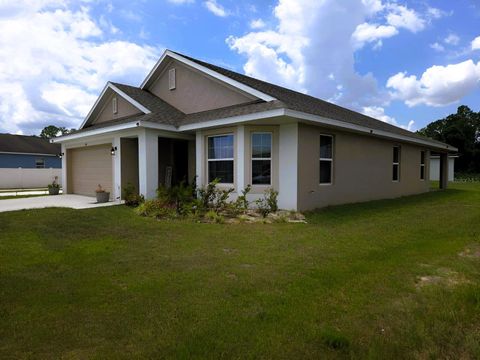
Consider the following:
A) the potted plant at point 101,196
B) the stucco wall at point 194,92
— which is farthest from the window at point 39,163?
the potted plant at point 101,196

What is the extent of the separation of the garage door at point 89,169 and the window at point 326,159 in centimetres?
865

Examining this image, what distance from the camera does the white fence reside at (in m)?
22.9

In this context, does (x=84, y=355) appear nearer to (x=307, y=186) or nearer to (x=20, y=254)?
(x=20, y=254)

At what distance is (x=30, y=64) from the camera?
14.1m

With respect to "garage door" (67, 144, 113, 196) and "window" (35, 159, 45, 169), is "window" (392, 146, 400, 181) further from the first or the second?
"window" (35, 159, 45, 169)

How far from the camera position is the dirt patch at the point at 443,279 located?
159 inches

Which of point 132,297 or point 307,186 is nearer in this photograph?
point 132,297

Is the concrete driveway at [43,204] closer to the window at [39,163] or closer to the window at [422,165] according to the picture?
the window at [422,165]

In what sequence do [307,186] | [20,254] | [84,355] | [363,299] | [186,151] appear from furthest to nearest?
1. [186,151]
2. [307,186]
3. [20,254]
4. [363,299]
5. [84,355]

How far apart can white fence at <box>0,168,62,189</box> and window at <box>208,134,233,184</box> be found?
18586 mm

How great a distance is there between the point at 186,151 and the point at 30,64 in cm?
798

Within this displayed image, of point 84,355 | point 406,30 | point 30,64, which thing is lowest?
point 84,355

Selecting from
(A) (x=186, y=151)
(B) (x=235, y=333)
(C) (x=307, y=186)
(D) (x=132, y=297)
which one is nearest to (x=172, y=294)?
(D) (x=132, y=297)

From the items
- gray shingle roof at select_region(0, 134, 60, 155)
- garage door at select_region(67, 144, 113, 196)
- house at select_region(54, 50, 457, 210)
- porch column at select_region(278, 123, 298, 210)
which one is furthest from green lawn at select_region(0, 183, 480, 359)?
gray shingle roof at select_region(0, 134, 60, 155)
